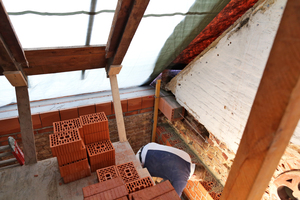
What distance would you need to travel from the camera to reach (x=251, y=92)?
218cm

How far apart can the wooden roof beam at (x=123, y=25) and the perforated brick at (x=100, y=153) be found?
4.07 feet

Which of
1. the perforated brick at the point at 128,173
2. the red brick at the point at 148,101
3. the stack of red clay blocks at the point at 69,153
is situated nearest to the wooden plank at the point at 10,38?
the stack of red clay blocks at the point at 69,153

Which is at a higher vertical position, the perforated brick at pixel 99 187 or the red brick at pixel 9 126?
the perforated brick at pixel 99 187

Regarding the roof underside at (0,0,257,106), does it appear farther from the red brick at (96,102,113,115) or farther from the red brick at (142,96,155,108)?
the red brick at (142,96,155,108)

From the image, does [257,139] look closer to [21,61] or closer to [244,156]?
[244,156]

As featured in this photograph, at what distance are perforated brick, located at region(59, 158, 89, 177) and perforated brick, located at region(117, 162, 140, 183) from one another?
46 cm

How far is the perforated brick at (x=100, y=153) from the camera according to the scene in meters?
2.63

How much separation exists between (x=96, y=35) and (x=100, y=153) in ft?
5.07

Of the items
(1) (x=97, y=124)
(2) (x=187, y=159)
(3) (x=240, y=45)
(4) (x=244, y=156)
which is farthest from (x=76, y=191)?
(3) (x=240, y=45)

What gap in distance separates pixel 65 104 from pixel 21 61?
1482 mm

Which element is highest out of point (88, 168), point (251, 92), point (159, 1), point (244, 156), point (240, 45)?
point (159, 1)

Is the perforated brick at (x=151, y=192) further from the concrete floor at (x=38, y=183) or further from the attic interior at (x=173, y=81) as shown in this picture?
the concrete floor at (x=38, y=183)

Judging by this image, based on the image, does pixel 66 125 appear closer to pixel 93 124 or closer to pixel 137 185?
pixel 93 124

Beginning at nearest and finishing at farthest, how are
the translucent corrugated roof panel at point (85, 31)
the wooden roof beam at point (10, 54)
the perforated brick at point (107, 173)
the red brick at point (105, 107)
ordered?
the wooden roof beam at point (10, 54)
the translucent corrugated roof panel at point (85, 31)
the perforated brick at point (107, 173)
the red brick at point (105, 107)
